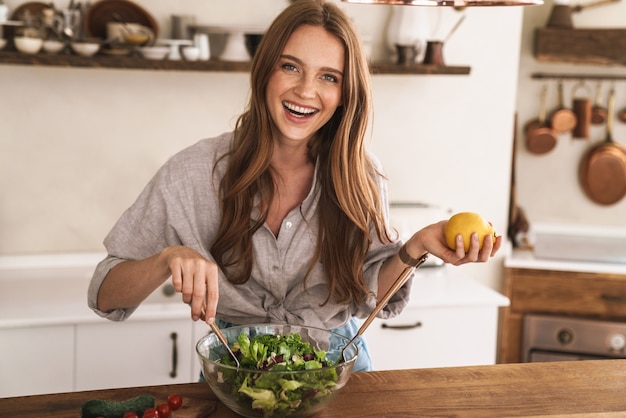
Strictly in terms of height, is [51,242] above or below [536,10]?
below

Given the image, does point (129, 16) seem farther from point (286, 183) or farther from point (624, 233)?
point (624, 233)

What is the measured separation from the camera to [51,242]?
301 centimetres

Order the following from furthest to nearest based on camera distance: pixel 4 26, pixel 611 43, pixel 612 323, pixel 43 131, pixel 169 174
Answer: pixel 611 43 < pixel 612 323 < pixel 43 131 < pixel 4 26 < pixel 169 174

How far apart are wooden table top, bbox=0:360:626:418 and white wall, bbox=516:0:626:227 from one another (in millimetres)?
2139

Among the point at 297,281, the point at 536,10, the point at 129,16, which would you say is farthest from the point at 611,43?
the point at 297,281

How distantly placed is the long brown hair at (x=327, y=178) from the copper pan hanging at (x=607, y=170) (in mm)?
2101

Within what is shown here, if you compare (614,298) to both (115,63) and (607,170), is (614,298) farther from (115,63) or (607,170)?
(115,63)

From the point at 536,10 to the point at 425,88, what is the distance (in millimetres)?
775

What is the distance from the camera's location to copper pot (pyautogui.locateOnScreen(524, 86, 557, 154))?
3643mm

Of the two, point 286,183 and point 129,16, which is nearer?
point 286,183

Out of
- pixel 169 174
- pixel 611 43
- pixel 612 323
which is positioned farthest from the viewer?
pixel 611 43

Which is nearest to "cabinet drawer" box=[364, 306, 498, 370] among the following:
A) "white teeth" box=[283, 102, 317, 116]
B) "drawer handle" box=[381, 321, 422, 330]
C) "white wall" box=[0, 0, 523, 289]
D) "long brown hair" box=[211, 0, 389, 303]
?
"drawer handle" box=[381, 321, 422, 330]

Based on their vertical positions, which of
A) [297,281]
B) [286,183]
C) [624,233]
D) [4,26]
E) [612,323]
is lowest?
[612,323]

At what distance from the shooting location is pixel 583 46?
347 cm
